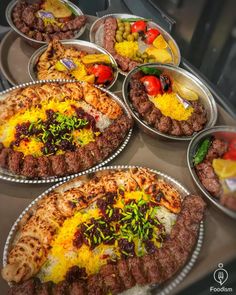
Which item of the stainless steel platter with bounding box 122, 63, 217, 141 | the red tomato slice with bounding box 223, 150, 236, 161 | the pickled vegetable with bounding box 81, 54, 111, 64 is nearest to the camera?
the red tomato slice with bounding box 223, 150, 236, 161

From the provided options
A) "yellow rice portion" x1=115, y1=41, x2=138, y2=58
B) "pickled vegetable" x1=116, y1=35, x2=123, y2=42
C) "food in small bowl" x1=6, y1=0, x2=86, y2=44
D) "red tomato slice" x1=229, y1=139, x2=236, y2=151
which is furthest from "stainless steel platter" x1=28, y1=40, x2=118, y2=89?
"red tomato slice" x1=229, y1=139, x2=236, y2=151

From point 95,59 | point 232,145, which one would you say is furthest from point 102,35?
point 232,145

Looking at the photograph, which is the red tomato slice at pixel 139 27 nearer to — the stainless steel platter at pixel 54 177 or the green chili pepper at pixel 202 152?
the stainless steel platter at pixel 54 177

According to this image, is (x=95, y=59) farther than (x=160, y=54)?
No

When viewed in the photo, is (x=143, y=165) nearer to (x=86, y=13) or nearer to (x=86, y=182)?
(x=86, y=182)

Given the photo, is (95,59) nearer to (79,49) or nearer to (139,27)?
(79,49)

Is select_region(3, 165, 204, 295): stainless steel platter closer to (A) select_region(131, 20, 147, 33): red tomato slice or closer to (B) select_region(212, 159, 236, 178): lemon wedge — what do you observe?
(B) select_region(212, 159, 236, 178): lemon wedge

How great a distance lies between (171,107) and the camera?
340 cm

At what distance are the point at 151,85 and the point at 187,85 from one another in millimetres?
470

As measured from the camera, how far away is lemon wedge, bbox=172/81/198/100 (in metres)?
3.55

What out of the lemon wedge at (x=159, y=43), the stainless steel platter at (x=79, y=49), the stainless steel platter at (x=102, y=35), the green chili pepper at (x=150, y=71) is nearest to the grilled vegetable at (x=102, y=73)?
the stainless steel platter at (x=79, y=49)

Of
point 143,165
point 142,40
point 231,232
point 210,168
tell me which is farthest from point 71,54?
point 231,232

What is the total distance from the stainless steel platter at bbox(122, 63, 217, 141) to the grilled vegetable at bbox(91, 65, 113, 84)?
0.79 ft

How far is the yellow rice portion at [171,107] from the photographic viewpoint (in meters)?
3.33
